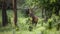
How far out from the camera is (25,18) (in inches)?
96.3

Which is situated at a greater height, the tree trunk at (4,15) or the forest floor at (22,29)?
the tree trunk at (4,15)

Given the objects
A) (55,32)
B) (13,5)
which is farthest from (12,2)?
(55,32)

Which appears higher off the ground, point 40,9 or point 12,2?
point 12,2

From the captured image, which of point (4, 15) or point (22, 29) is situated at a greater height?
point (4, 15)

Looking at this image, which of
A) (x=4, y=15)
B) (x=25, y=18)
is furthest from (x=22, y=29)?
(x=4, y=15)

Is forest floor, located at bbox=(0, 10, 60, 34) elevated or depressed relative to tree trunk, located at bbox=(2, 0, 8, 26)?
depressed

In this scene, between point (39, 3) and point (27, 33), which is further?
point (39, 3)

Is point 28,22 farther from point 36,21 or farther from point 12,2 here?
point 12,2

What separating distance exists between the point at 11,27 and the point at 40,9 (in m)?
0.74

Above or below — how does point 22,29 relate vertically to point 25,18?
below

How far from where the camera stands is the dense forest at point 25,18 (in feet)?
7.99

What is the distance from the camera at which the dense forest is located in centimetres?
244

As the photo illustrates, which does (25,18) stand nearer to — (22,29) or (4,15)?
(22,29)

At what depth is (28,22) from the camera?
2.49 meters
